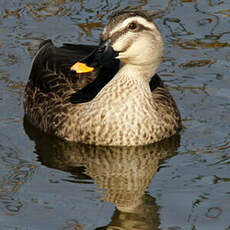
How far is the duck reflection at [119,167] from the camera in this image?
8.98 m

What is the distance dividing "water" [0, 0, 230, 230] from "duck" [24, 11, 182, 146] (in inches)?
7.9

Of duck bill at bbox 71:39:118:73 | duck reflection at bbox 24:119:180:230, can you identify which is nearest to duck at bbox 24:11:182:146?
duck bill at bbox 71:39:118:73

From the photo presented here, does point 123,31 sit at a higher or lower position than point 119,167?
higher

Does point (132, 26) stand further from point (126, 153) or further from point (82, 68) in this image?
point (126, 153)

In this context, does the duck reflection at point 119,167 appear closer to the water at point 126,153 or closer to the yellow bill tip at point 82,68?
the water at point 126,153

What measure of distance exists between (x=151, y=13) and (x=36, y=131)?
4.35 metres

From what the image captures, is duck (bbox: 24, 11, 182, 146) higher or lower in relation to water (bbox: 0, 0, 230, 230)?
higher

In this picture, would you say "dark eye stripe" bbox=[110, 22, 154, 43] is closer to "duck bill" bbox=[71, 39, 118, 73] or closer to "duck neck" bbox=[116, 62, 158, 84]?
"duck bill" bbox=[71, 39, 118, 73]

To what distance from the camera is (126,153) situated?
34.3ft

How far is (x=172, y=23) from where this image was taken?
1427 cm

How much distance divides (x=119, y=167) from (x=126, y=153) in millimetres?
328

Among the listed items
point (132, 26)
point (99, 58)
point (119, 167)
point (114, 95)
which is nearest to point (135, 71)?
point (114, 95)

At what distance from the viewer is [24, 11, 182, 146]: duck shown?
393 inches

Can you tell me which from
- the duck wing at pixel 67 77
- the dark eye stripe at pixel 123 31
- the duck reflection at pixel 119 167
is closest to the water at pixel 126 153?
the duck reflection at pixel 119 167
